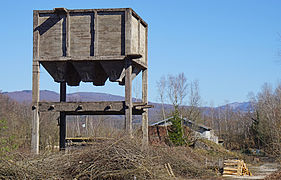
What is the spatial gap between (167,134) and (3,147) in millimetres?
30745

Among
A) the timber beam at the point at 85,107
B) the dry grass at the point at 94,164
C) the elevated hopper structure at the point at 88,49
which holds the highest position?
the elevated hopper structure at the point at 88,49

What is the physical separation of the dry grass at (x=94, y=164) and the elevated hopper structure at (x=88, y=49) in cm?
506

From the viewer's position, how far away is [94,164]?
519 inches

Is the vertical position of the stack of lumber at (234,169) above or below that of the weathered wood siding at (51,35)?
below

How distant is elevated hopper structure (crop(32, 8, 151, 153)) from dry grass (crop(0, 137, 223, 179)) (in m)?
5.06

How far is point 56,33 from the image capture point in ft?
65.2

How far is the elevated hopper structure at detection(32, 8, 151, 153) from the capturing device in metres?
19.2

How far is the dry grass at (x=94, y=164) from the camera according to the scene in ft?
40.8

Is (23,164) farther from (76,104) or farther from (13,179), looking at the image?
(76,104)

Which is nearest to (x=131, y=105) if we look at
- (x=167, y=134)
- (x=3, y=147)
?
(x=3, y=147)

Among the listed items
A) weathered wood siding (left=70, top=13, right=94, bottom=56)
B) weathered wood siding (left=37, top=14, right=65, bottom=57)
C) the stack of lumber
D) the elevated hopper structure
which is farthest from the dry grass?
the stack of lumber

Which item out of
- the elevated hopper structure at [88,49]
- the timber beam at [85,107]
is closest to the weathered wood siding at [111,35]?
the elevated hopper structure at [88,49]

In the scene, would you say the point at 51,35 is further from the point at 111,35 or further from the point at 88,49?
the point at 111,35

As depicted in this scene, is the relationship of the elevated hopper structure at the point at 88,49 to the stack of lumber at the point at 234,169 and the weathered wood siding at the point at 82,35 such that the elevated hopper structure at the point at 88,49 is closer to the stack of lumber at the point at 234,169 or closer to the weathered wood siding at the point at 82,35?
the weathered wood siding at the point at 82,35
